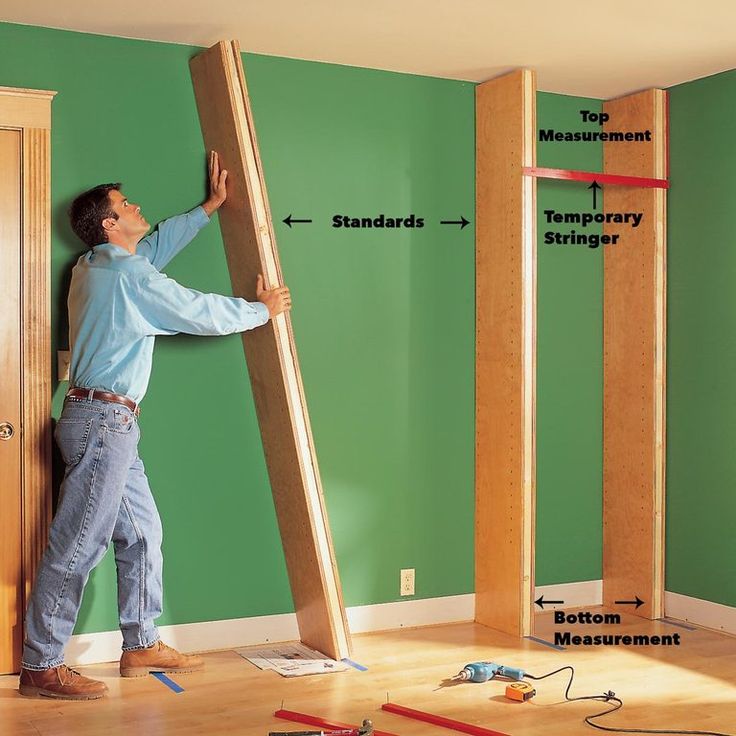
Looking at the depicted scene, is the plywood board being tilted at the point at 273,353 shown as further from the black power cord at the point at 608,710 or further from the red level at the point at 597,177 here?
the red level at the point at 597,177

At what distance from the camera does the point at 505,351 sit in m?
4.94

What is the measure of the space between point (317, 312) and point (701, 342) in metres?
1.83

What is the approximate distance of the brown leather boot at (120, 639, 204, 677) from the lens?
4152 mm

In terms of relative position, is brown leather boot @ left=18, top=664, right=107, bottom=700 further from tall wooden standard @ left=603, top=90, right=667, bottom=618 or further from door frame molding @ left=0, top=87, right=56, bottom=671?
tall wooden standard @ left=603, top=90, right=667, bottom=618

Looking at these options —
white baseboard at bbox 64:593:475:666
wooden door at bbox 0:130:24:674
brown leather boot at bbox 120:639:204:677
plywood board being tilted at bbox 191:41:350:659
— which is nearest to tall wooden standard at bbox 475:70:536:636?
white baseboard at bbox 64:593:475:666

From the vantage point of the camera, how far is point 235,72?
169 inches

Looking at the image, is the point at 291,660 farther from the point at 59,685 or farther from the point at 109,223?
the point at 109,223

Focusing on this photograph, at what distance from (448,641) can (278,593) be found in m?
0.77

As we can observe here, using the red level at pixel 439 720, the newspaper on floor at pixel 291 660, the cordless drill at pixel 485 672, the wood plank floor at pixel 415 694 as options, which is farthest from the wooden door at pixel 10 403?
the cordless drill at pixel 485 672

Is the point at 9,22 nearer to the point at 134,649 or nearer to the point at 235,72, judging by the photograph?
the point at 235,72

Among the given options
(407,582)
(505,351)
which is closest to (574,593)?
(407,582)

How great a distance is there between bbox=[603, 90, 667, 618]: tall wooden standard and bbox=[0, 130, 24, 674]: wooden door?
9.42 ft

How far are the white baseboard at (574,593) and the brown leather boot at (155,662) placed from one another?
1.89 metres

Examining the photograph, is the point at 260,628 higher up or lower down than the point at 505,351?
lower down
